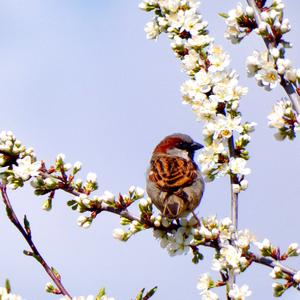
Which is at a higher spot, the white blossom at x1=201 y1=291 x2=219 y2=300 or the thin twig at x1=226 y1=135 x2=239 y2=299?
the thin twig at x1=226 y1=135 x2=239 y2=299

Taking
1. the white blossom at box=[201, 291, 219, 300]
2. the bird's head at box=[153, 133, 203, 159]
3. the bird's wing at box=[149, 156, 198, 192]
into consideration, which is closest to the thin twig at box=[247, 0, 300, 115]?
the white blossom at box=[201, 291, 219, 300]

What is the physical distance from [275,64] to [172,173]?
2.41 metres

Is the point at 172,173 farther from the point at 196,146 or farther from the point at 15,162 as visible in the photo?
the point at 15,162

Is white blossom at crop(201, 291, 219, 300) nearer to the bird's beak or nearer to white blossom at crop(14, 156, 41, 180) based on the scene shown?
white blossom at crop(14, 156, 41, 180)

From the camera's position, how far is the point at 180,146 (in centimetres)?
747

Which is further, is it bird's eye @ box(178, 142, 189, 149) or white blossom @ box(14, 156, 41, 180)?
bird's eye @ box(178, 142, 189, 149)

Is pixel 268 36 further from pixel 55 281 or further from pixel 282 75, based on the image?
pixel 55 281

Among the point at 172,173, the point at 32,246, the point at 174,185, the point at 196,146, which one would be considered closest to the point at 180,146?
the point at 196,146

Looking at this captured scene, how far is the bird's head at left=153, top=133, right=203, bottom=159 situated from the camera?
7.41 meters

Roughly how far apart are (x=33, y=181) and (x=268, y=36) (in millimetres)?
1617

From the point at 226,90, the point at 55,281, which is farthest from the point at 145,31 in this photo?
the point at 55,281

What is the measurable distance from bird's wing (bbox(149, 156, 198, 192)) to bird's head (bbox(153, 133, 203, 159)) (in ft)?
2.80

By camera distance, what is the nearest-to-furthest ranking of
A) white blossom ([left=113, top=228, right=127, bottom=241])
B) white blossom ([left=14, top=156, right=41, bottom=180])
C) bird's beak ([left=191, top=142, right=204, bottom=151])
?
white blossom ([left=14, top=156, right=41, bottom=180]), white blossom ([left=113, top=228, right=127, bottom=241]), bird's beak ([left=191, top=142, right=204, bottom=151])

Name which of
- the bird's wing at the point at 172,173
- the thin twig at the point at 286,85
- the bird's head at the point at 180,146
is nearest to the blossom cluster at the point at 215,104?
the thin twig at the point at 286,85
